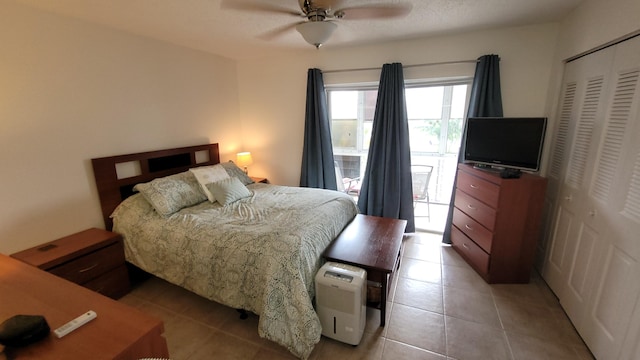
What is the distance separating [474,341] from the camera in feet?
5.89

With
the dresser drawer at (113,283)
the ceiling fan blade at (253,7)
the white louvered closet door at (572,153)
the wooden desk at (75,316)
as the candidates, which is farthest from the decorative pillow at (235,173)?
the white louvered closet door at (572,153)

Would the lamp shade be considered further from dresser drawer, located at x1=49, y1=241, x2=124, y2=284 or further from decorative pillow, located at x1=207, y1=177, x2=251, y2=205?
dresser drawer, located at x1=49, y1=241, x2=124, y2=284

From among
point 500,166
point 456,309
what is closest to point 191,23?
point 500,166

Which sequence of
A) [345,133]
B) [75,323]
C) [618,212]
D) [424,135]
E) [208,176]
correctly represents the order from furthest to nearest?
[345,133]
[424,135]
[208,176]
[618,212]
[75,323]

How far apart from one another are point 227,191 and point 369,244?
1518 mm

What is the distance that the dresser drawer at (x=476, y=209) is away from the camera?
2359mm

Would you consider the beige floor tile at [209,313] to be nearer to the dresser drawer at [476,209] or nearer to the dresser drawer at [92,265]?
the dresser drawer at [92,265]

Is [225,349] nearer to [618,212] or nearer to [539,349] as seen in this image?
[539,349]

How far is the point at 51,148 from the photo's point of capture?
6.78 ft

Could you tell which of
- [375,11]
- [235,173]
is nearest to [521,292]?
[375,11]

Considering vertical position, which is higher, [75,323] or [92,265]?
[75,323]

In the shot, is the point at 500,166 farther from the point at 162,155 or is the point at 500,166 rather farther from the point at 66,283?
the point at 162,155

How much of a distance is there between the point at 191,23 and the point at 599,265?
3.61 meters

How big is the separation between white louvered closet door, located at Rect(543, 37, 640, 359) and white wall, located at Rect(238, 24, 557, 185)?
0.46m
